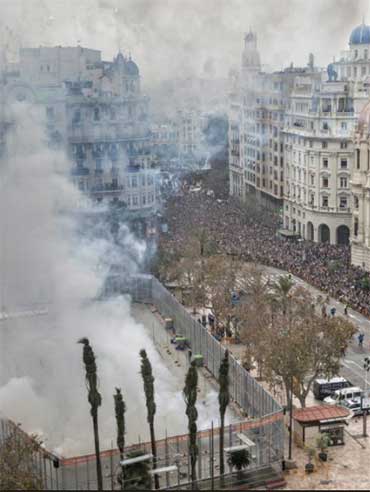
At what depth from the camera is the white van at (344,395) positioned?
35750 mm

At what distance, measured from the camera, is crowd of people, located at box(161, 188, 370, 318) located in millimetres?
52969

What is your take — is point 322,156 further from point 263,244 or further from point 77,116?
point 77,116

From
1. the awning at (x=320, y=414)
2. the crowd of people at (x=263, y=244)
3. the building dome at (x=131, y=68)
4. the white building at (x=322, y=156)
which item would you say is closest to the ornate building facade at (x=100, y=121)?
the building dome at (x=131, y=68)

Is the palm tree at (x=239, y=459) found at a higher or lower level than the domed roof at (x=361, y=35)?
lower

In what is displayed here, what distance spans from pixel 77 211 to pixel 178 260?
23.6 ft

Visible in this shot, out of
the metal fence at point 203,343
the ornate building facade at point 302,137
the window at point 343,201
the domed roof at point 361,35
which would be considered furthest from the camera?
the domed roof at point 361,35

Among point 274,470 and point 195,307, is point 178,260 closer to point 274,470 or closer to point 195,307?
point 195,307

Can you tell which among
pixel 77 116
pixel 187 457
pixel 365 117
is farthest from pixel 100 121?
pixel 187 457

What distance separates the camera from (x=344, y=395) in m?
35.8

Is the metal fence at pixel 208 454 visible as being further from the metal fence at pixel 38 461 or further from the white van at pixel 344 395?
the white van at pixel 344 395

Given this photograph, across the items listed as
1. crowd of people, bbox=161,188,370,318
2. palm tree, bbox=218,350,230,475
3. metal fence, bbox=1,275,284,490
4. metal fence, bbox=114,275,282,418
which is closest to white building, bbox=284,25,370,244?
crowd of people, bbox=161,188,370,318

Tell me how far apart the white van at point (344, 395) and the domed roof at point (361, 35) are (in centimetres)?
5143

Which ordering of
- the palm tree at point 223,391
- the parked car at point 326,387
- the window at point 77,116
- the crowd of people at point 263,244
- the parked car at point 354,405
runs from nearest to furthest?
the palm tree at point 223,391 → the parked car at point 354,405 → the parked car at point 326,387 → the crowd of people at point 263,244 → the window at point 77,116

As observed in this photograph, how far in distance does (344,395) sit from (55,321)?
14226mm
